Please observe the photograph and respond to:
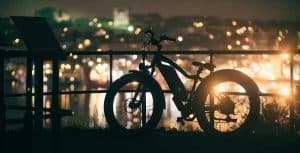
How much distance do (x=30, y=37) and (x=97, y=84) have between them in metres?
80.8

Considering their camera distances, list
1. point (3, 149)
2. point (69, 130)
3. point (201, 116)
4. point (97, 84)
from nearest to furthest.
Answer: point (3, 149)
point (201, 116)
point (69, 130)
point (97, 84)

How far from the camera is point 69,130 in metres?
6.95

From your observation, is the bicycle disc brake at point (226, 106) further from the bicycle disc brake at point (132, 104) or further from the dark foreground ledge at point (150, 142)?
the bicycle disc brake at point (132, 104)

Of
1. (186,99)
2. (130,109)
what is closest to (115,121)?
(130,109)

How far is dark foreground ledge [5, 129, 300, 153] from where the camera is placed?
5.54 meters

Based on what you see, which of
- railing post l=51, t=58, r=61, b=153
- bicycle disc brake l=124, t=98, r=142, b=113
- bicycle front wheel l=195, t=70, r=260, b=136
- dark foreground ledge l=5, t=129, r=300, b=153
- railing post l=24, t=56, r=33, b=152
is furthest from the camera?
bicycle disc brake l=124, t=98, r=142, b=113

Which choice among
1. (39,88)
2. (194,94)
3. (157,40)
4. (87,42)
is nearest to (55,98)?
(39,88)

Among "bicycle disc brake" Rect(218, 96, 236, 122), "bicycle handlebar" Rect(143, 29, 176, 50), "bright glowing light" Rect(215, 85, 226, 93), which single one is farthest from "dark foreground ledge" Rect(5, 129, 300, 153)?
"bicycle handlebar" Rect(143, 29, 176, 50)

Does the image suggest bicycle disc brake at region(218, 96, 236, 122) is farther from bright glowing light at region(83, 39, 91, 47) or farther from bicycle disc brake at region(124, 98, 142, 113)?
A: bright glowing light at region(83, 39, 91, 47)

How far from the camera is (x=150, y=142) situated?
6.05m

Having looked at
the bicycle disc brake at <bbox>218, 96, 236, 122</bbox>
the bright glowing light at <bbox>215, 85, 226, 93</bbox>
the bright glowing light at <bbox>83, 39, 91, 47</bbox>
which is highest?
the bright glowing light at <bbox>83, 39, 91, 47</bbox>

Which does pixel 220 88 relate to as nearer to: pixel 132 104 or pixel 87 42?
pixel 132 104

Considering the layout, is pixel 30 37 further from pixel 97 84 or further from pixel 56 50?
pixel 97 84

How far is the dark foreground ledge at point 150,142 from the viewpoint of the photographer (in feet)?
18.2
